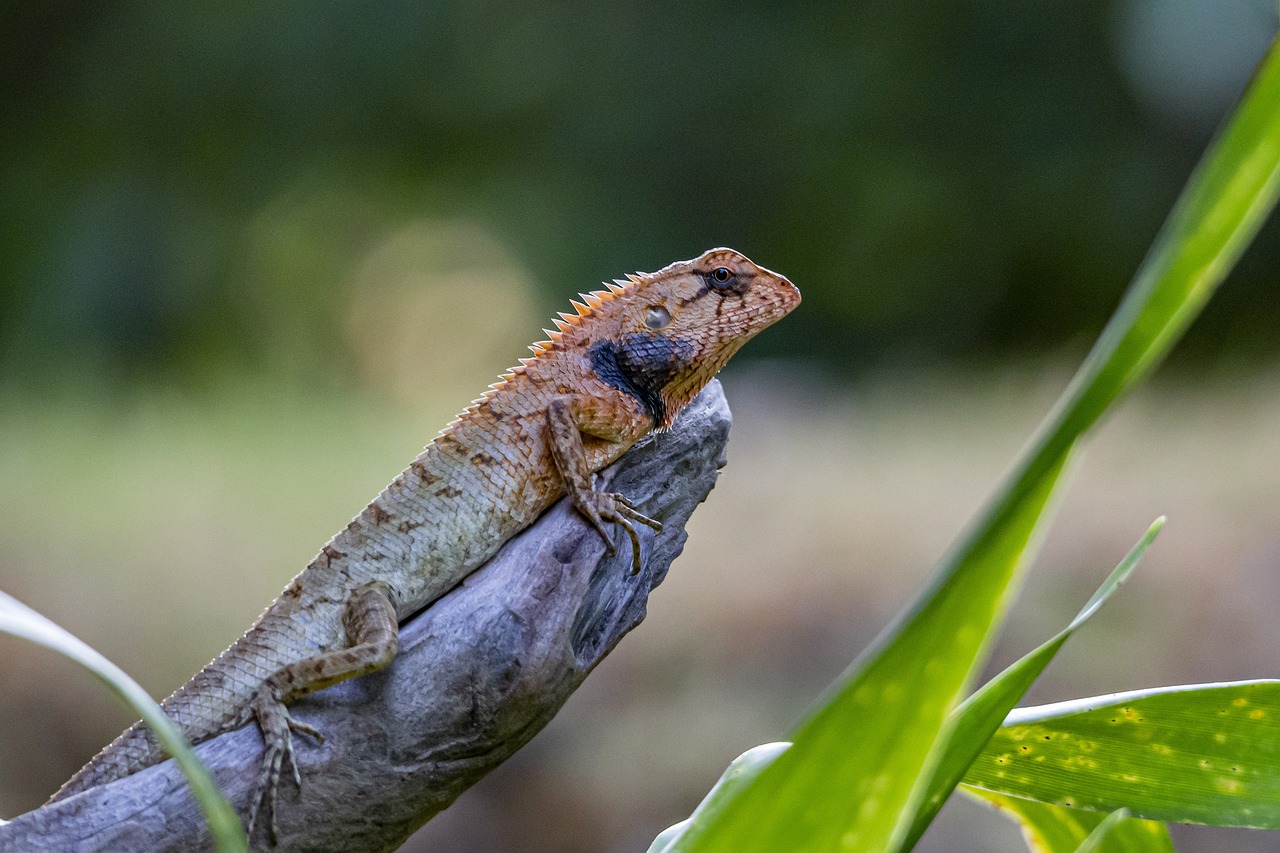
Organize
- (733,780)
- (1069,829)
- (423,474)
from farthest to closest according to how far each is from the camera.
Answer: (423,474) < (1069,829) < (733,780)

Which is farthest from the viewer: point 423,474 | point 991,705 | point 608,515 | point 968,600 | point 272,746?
point 423,474

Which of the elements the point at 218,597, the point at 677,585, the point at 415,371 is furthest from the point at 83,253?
the point at 677,585

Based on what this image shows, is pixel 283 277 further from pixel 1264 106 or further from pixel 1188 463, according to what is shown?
pixel 1264 106

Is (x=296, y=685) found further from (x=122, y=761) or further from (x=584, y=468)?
(x=584, y=468)

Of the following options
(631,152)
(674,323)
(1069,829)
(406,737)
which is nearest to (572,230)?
(631,152)

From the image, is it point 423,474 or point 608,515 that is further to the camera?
point 423,474

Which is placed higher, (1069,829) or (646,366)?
(646,366)
